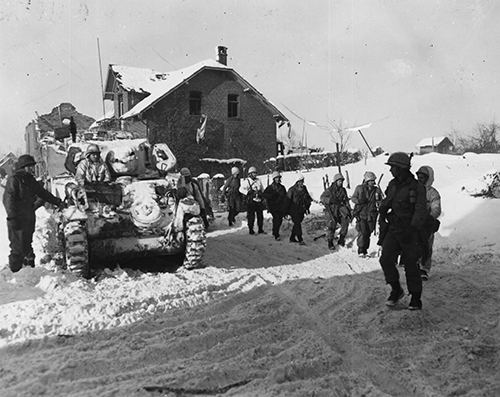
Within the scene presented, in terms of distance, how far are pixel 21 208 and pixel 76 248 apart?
52.8 inches

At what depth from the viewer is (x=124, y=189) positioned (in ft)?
26.6

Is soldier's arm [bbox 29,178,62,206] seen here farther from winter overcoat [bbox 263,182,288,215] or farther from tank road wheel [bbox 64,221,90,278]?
winter overcoat [bbox 263,182,288,215]

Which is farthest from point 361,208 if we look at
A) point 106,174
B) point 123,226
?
point 106,174

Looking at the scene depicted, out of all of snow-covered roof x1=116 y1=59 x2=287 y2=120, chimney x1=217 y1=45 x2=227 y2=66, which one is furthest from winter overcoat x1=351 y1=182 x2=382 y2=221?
chimney x1=217 y1=45 x2=227 y2=66

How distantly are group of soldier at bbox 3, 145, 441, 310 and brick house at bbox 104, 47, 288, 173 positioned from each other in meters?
16.2

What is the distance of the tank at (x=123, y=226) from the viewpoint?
702 cm

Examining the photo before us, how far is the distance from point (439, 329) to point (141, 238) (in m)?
4.46

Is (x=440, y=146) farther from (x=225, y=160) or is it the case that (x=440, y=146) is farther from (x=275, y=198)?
(x=275, y=198)

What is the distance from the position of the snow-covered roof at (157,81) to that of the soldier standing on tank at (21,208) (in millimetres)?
19607

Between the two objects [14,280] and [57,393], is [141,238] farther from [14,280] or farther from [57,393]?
[57,393]

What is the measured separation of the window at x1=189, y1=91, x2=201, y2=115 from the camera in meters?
29.5

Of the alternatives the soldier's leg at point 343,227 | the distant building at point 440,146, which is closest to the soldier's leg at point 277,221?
the soldier's leg at point 343,227

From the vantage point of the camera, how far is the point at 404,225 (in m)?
5.48

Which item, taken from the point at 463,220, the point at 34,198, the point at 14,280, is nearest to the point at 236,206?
the point at 463,220
